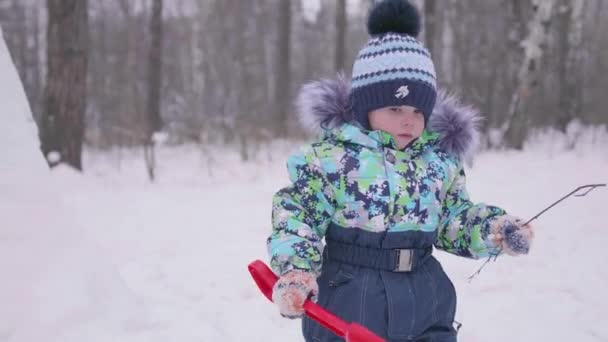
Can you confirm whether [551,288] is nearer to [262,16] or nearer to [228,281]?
[228,281]

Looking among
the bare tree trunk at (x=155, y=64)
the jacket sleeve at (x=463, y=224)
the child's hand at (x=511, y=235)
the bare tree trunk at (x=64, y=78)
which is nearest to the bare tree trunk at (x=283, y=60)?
the bare tree trunk at (x=155, y=64)

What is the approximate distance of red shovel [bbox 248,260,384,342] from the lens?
122 cm

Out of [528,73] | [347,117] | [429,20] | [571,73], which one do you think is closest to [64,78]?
[347,117]

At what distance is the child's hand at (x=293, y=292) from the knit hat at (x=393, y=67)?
0.62m

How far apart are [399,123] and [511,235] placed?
1.57ft

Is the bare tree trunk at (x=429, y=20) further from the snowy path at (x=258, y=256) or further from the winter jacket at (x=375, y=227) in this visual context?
the winter jacket at (x=375, y=227)

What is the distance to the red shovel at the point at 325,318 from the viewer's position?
4.00ft

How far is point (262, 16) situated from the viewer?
21.8 m

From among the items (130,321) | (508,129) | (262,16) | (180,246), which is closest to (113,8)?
(262,16)

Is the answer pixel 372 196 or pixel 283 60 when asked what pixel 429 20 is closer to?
pixel 283 60

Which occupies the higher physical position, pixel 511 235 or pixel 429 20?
pixel 429 20

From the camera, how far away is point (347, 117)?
1.83 metres

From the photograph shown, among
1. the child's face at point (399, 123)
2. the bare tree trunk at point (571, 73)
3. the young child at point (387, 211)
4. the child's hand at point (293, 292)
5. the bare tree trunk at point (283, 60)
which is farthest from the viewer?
the bare tree trunk at point (283, 60)

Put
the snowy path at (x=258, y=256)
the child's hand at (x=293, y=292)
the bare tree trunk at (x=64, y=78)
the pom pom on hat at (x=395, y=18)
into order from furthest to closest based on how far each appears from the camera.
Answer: the bare tree trunk at (x=64, y=78)
the snowy path at (x=258, y=256)
the pom pom on hat at (x=395, y=18)
the child's hand at (x=293, y=292)
